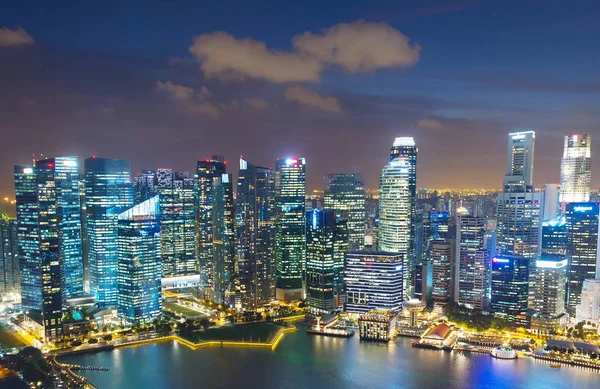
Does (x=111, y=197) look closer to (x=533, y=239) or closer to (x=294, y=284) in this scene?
(x=294, y=284)

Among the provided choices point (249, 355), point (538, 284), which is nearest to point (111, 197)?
point (249, 355)

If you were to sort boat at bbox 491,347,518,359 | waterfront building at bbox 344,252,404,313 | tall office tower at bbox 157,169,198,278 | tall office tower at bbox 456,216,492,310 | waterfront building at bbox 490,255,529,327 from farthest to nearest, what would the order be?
tall office tower at bbox 157,169,198,278
tall office tower at bbox 456,216,492,310
waterfront building at bbox 344,252,404,313
waterfront building at bbox 490,255,529,327
boat at bbox 491,347,518,359

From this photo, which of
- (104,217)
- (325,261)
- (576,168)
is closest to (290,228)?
(325,261)

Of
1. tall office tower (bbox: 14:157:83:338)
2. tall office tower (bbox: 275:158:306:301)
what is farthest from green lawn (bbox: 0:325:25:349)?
tall office tower (bbox: 275:158:306:301)

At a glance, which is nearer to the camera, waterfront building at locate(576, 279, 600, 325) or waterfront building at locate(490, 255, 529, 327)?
waterfront building at locate(576, 279, 600, 325)

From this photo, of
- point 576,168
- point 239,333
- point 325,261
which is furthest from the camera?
point 576,168

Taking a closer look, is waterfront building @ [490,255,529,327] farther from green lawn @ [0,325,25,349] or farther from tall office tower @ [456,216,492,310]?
green lawn @ [0,325,25,349]

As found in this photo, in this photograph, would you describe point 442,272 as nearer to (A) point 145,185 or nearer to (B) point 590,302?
(B) point 590,302
